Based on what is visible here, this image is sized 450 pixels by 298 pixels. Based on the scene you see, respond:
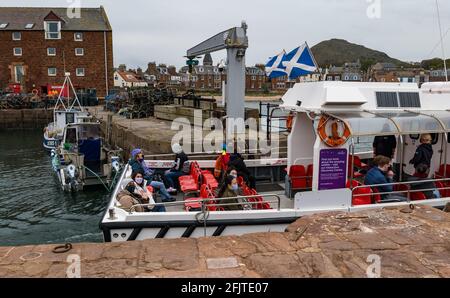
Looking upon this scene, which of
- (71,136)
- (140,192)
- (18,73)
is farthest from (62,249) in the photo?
(18,73)

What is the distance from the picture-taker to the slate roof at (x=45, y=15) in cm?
4462

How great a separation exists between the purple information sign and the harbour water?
6.95 metres

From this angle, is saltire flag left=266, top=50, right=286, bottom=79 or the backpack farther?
saltire flag left=266, top=50, right=286, bottom=79

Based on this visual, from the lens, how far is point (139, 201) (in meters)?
7.52

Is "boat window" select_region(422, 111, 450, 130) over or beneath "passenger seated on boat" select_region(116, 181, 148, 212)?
over

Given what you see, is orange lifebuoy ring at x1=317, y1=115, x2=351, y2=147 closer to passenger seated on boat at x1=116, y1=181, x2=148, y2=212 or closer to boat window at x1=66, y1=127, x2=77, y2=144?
passenger seated on boat at x1=116, y1=181, x2=148, y2=212

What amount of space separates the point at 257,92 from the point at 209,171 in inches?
4093

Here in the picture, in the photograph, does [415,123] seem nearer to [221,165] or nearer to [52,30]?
[221,165]

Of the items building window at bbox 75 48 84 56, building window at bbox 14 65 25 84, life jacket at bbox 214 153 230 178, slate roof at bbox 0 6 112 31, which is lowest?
life jacket at bbox 214 153 230 178

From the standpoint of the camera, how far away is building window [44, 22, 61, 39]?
44188 millimetres

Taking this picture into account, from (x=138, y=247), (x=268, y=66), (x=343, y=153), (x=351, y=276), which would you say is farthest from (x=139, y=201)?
(x=268, y=66)

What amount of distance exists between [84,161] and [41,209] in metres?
3.52

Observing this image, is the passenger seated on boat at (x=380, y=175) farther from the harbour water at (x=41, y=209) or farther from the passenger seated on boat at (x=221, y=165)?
the harbour water at (x=41, y=209)

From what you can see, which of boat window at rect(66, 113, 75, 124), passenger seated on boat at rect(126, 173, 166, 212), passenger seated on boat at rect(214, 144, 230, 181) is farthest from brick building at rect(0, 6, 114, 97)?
passenger seated on boat at rect(126, 173, 166, 212)
